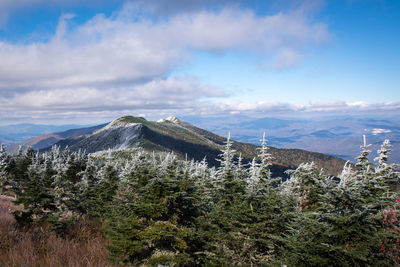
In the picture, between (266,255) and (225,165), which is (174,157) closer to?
(225,165)

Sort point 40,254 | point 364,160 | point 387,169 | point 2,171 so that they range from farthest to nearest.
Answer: point 2,171, point 364,160, point 387,169, point 40,254

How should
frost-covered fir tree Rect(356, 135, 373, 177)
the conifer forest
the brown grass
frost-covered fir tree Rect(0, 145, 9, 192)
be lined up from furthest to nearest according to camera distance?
frost-covered fir tree Rect(0, 145, 9, 192) < frost-covered fir tree Rect(356, 135, 373, 177) < the conifer forest < the brown grass

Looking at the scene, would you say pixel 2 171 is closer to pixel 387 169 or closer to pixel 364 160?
pixel 364 160

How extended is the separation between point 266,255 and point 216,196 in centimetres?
371

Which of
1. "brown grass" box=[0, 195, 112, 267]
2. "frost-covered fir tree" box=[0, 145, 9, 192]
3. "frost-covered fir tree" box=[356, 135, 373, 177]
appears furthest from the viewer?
"frost-covered fir tree" box=[0, 145, 9, 192]

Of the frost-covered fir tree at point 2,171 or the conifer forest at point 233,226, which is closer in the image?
the conifer forest at point 233,226

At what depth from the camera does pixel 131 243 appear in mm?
7453

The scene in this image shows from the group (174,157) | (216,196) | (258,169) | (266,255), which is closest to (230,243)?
(266,255)

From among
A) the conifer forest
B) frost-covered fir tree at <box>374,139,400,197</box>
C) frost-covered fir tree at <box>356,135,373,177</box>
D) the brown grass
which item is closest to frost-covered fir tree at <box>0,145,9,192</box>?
the conifer forest

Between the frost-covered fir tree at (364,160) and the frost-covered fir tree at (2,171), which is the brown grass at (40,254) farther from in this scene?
the frost-covered fir tree at (2,171)

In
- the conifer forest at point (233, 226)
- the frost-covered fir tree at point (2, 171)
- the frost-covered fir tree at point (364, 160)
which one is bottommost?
the frost-covered fir tree at point (2, 171)

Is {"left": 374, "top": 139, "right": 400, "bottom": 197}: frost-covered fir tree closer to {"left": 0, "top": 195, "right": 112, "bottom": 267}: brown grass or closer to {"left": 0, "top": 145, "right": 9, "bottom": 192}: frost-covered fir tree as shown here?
{"left": 0, "top": 195, "right": 112, "bottom": 267}: brown grass

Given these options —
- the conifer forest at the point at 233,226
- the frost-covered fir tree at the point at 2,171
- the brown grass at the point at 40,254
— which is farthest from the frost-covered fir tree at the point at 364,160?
the frost-covered fir tree at the point at 2,171

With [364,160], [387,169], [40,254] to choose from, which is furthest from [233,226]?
[387,169]
